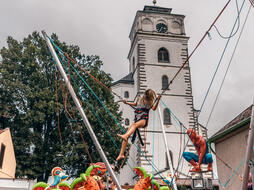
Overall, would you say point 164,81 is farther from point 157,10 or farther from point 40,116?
point 40,116

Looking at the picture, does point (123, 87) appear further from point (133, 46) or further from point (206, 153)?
point (206, 153)

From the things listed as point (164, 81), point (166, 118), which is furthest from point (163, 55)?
point (166, 118)

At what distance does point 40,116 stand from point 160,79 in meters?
16.1

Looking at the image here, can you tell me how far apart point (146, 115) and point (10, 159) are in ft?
47.3

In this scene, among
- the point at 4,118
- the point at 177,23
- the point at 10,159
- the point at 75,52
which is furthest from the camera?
the point at 177,23

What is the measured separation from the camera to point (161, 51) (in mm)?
34750

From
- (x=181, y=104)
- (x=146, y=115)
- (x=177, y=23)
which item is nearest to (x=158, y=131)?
(x=181, y=104)

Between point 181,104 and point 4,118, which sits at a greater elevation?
point 181,104

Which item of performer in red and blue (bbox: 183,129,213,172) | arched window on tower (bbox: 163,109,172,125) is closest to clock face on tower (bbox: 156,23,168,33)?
arched window on tower (bbox: 163,109,172,125)

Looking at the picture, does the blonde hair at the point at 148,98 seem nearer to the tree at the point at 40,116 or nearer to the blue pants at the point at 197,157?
the blue pants at the point at 197,157

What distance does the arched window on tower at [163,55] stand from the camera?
34.4m

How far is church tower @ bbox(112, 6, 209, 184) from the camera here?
30.4 metres

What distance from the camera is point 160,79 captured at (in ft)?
108

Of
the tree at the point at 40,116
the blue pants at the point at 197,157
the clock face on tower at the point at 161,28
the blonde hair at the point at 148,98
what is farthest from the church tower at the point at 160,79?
the blonde hair at the point at 148,98
